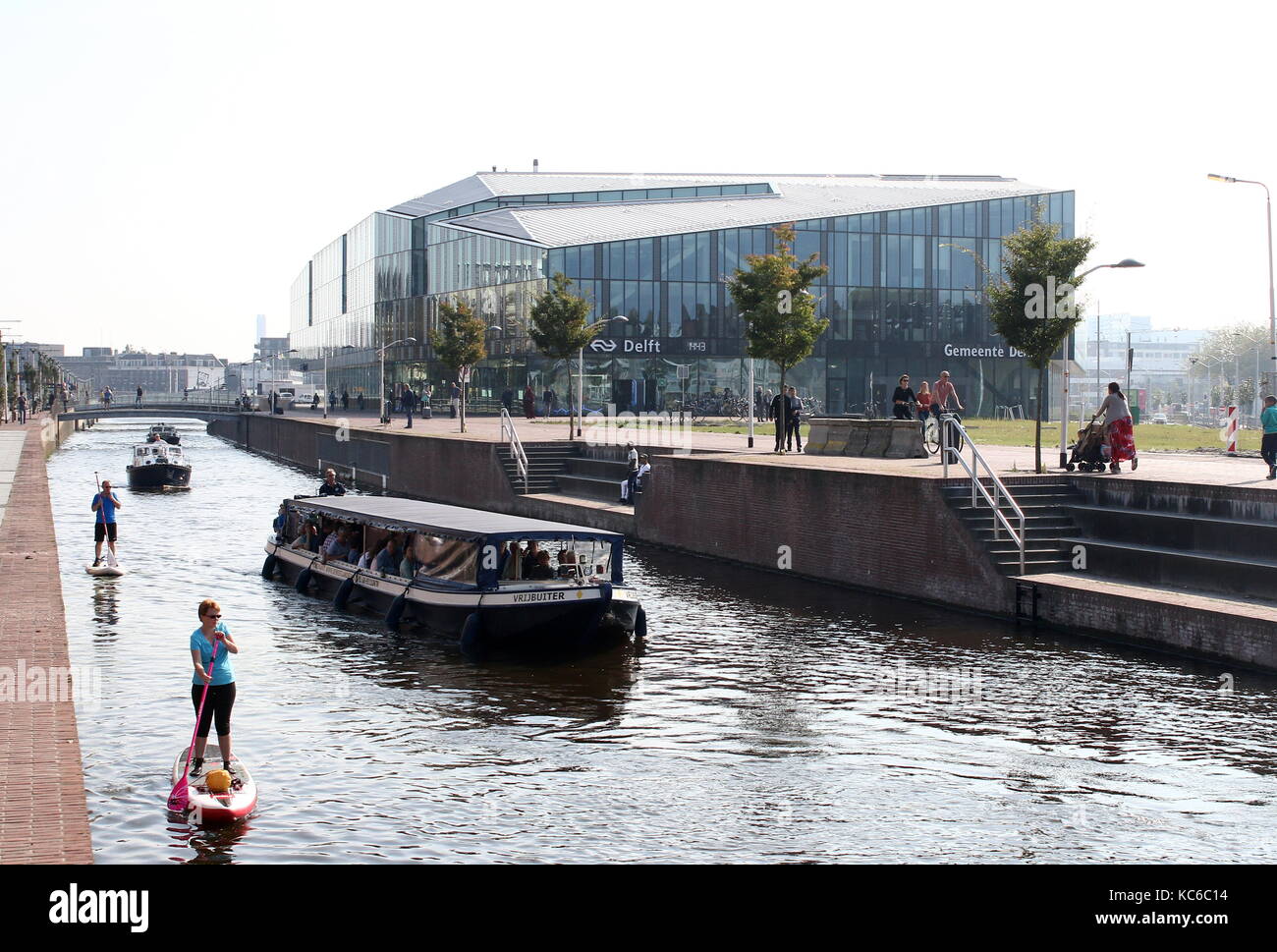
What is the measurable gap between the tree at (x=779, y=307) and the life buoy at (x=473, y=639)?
1933 centimetres

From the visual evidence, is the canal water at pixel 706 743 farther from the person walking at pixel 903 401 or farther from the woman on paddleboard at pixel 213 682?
the person walking at pixel 903 401

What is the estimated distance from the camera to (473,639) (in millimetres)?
21734

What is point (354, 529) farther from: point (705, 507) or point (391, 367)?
point (391, 367)

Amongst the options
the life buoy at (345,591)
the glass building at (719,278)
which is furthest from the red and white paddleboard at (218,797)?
the glass building at (719,278)

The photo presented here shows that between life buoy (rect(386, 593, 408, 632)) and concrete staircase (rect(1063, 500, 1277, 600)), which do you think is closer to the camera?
concrete staircase (rect(1063, 500, 1277, 600))

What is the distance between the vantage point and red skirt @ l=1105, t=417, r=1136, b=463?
90.1 ft

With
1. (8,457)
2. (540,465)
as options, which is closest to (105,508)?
(540,465)

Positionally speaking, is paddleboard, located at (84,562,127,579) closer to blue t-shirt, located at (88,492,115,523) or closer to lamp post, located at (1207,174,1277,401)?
blue t-shirt, located at (88,492,115,523)

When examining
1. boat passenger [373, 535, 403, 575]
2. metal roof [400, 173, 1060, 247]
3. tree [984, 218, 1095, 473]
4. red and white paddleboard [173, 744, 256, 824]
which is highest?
metal roof [400, 173, 1060, 247]

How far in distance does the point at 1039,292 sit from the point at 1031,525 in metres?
5.32

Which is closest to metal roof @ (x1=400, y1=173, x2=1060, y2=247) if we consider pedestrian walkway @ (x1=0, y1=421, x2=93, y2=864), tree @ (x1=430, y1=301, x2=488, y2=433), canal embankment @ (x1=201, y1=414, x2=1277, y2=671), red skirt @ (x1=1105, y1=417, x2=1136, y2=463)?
tree @ (x1=430, y1=301, x2=488, y2=433)

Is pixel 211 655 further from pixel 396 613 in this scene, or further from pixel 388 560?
pixel 388 560

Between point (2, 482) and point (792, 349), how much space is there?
993 inches

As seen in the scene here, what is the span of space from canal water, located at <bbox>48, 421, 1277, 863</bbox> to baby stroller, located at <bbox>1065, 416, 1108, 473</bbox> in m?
4.67
